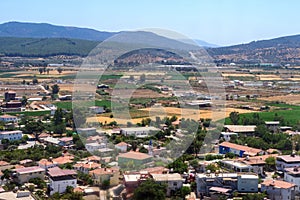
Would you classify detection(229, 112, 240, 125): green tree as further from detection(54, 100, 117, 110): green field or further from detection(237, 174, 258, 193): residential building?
detection(237, 174, 258, 193): residential building

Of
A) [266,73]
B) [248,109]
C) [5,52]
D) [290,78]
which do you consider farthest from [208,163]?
[5,52]

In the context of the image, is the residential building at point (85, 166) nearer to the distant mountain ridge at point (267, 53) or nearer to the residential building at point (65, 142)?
the residential building at point (65, 142)

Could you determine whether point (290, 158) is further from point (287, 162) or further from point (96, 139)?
point (96, 139)

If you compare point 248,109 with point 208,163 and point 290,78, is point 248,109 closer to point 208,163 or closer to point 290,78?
point 208,163

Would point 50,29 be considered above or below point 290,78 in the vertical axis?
above

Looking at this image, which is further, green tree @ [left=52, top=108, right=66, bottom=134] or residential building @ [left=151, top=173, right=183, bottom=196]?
green tree @ [left=52, top=108, right=66, bottom=134]

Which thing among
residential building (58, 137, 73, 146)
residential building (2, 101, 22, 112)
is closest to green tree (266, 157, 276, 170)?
residential building (58, 137, 73, 146)

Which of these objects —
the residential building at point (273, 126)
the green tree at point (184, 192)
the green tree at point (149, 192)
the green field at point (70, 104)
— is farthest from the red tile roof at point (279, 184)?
the green field at point (70, 104)
